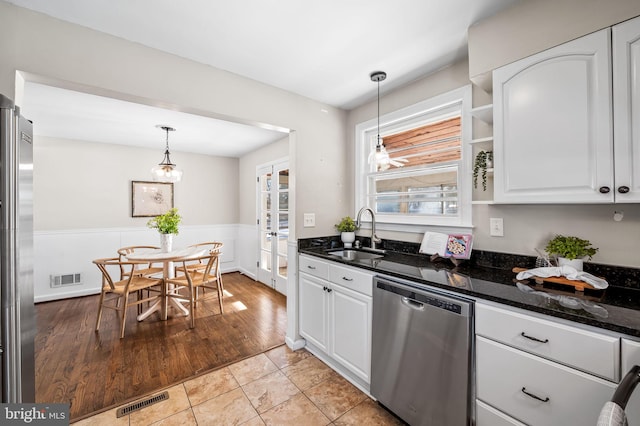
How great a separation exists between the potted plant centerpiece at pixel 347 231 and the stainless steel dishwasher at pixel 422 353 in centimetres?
90

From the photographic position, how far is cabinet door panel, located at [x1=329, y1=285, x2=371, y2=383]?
5.97ft

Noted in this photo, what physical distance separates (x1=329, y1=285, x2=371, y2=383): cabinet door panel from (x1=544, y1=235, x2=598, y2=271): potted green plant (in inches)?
42.7

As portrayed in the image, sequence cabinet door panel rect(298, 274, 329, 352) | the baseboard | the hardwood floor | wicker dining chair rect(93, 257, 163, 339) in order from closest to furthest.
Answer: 1. the hardwood floor
2. cabinet door panel rect(298, 274, 329, 352)
3. wicker dining chair rect(93, 257, 163, 339)
4. the baseboard

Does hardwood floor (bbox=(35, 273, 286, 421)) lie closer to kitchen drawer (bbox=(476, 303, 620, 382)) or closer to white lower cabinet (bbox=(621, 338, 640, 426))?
kitchen drawer (bbox=(476, 303, 620, 382))

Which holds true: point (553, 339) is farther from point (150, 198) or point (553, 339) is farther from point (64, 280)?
point (64, 280)

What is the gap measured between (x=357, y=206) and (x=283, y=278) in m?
1.97

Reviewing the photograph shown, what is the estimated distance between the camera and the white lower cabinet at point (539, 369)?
3.21 ft

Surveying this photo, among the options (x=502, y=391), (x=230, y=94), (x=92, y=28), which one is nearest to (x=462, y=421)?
(x=502, y=391)

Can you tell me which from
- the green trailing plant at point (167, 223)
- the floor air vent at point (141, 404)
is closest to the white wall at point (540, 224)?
the floor air vent at point (141, 404)

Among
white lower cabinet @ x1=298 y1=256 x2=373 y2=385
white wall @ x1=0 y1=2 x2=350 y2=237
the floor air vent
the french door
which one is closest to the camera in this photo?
white wall @ x1=0 y1=2 x2=350 y2=237

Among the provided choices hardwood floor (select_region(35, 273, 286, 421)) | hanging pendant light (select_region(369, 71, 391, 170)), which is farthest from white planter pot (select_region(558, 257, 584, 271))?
hardwood floor (select_region(35, 273, 286, 421))

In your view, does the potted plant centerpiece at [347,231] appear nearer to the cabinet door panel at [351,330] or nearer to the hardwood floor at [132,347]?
the cabinet door panel at [351,330]

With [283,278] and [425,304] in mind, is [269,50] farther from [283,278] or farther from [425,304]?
[283,278]

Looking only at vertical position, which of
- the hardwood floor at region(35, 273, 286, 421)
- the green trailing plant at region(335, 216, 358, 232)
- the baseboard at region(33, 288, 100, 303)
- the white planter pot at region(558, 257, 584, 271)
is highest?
the green trailing plant at region(335, 216, 358, 232)
